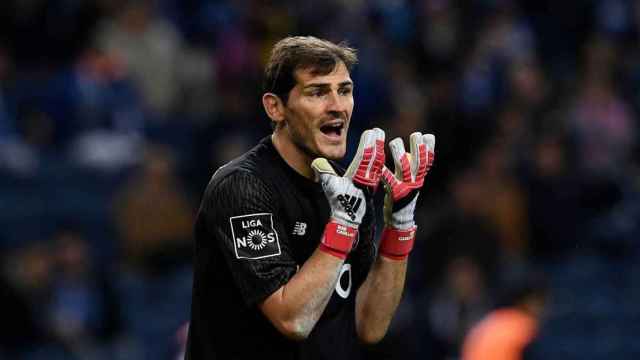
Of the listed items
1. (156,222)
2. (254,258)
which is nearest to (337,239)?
(254,258)

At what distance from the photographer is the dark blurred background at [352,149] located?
10062mm

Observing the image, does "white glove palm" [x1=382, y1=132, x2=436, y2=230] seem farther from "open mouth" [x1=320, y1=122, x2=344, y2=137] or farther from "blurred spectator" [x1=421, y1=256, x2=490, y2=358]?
"blurred spectator" [x1=421, y1=256, x2=490, y2=358]

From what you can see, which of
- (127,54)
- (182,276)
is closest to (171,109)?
(127,54)

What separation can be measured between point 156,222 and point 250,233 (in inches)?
250

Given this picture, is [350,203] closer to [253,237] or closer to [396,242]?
[253,237]

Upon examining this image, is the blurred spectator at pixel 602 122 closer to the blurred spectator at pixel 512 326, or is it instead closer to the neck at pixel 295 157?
the blurred spectator at pixel 512 326

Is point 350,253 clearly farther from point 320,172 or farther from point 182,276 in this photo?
point 182,276

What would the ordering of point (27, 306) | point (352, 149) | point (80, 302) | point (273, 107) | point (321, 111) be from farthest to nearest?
point (352, 149) < point (80, 302) < point (27, 306) < point (273, 107) < point (321, 111)

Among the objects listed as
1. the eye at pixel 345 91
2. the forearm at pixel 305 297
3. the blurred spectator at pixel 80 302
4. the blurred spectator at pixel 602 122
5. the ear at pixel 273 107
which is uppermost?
the eye at pixel 345 91

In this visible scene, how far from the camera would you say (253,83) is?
1162 centimetres

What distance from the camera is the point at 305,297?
4.23 metres

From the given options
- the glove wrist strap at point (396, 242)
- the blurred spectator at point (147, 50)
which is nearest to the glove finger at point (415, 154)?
the glove wrist strap at point (396, 242)

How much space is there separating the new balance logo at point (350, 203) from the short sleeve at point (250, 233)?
234 mm

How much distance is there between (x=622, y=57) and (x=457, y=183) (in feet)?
6.76
